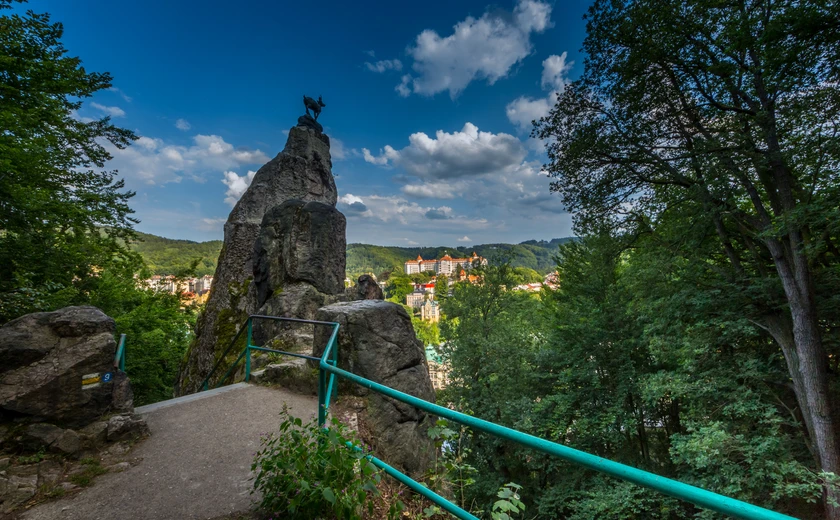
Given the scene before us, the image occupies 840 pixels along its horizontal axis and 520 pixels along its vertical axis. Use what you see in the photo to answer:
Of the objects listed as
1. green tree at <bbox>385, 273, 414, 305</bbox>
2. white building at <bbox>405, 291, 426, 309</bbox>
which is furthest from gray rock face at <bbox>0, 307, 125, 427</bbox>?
white building at <bbox>405, 291, 426, 309</bbox>

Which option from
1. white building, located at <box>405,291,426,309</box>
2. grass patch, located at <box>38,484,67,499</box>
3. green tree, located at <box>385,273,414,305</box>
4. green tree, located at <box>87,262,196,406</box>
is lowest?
white building, located at <box>405,291,426,309</box>

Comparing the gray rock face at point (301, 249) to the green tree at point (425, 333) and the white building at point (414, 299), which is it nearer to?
the green tree at point (425, 333)

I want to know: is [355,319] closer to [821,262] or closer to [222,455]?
[222,455]

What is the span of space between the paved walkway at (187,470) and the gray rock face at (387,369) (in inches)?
28.7

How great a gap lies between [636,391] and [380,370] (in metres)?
11.2

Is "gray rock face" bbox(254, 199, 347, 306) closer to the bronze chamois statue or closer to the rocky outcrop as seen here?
the rocky outcrop

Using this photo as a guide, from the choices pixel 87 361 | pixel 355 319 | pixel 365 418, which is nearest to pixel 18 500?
pixel 87 361

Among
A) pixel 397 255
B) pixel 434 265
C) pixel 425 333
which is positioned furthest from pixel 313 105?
pixel 397 255

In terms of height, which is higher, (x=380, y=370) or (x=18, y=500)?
(x=380, y=370)

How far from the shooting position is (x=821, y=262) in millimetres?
8180

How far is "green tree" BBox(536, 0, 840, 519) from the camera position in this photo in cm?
600

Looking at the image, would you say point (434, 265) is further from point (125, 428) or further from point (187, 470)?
point (187, 470)

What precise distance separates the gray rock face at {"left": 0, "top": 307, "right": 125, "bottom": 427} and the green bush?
7.53 feet

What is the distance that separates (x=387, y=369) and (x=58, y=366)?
9.78 feet
